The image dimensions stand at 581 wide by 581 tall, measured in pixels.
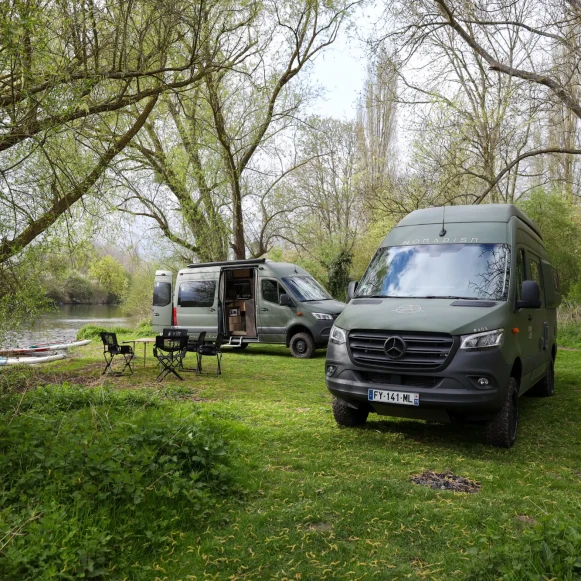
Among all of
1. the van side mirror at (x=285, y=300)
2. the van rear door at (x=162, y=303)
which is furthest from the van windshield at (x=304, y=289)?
the van rear door at (x=162, y=303)

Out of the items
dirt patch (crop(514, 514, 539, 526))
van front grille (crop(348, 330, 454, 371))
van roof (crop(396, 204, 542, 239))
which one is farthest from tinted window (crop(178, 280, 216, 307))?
dirt patch (crop(514, 514, 539, 526))

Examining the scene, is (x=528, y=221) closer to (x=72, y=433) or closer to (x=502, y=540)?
(x=502, y=540)

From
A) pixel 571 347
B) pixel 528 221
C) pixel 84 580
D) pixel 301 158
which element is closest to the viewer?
pixel 84 580

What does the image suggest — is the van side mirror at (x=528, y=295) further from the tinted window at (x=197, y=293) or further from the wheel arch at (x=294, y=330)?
the tinted window at (x=197, y=293)

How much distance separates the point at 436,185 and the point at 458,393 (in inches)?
533

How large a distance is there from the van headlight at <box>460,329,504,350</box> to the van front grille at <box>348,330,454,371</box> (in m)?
0.13

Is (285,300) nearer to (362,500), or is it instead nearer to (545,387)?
(545,387)

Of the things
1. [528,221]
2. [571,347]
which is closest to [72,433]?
[528,221]

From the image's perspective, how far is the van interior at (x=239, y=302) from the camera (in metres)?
15.9

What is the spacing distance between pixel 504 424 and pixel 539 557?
3.05 metres

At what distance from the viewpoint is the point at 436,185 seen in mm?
17531

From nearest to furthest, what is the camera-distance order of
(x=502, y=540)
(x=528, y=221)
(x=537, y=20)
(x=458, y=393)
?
(x=502, y=540) < (x=458, y=393) < (x=528, y=221) < (x=537, y=20)

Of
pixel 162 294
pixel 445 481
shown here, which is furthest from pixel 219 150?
pixel 445 481

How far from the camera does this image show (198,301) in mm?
15945
